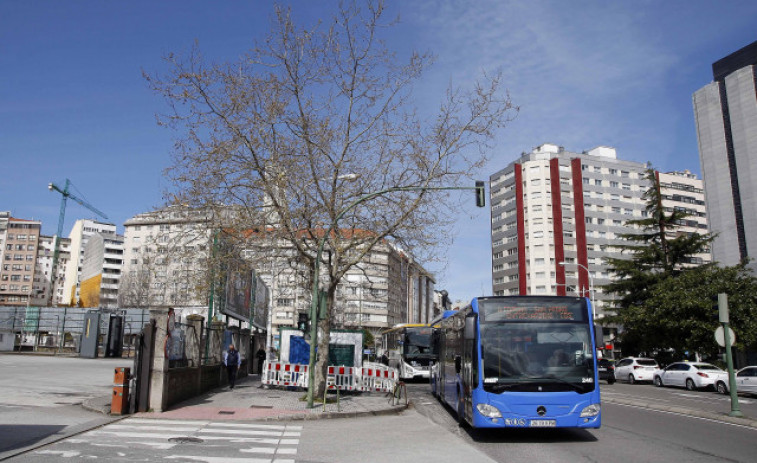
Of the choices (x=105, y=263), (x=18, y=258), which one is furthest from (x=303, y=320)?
(x=18, y=258)

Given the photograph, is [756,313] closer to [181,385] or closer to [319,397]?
[319,397]

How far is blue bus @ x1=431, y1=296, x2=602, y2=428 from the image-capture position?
10258mm

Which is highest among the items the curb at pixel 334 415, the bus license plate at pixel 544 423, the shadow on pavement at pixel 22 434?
the bus license plate at pixel 544 423

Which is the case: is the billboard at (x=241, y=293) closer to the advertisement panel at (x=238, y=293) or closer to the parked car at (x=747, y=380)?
the advertisement panel at (x=238, y=293)

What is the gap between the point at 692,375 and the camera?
2838 centimetres

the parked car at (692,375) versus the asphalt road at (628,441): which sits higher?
the parked car at (692,375)

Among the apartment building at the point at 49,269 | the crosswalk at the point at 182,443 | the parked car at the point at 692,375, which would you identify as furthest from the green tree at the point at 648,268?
the apartment building at the point at 49,269

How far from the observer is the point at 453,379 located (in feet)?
48.0

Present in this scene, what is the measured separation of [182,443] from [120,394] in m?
4.02

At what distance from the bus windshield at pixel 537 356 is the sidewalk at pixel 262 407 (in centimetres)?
581

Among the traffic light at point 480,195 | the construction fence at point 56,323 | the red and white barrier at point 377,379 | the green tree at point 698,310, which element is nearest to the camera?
the traffic light at point 480,195

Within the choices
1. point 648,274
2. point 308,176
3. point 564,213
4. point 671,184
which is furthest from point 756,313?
point 671,184

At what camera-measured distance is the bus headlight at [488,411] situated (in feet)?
33.9

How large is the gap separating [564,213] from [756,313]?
52772 millimetres
